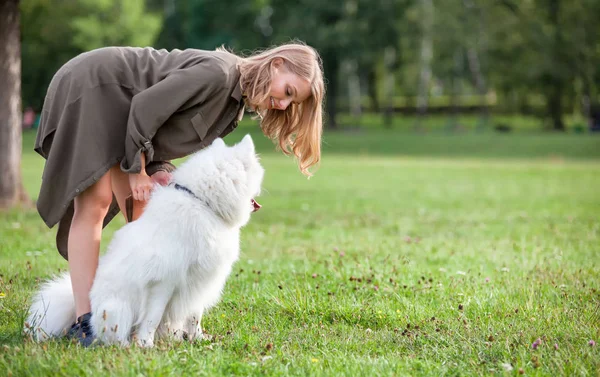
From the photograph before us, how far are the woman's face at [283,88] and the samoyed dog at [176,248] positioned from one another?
0.41 m

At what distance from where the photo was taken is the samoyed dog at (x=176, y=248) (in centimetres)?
360

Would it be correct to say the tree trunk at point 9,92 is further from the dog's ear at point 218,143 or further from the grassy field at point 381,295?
the dog's ear at point 218,143

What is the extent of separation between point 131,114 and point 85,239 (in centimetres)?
80

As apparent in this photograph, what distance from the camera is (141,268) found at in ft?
11.7

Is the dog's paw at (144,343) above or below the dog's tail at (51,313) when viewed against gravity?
below

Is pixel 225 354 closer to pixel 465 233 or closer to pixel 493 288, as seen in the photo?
pixel 493 288

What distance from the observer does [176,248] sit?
3.58 metres

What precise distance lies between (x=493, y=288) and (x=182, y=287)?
2549 mm

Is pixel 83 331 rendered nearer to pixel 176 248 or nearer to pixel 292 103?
pixel 176 248

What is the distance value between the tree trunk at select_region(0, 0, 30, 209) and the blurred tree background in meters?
27.9

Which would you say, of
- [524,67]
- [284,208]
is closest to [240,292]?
[284,208]

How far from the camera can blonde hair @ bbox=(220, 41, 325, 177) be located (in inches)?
153

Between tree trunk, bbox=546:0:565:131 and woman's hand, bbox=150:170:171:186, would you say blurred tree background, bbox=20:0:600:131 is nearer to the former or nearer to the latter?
tree trunk, bbox=546:0:565:131

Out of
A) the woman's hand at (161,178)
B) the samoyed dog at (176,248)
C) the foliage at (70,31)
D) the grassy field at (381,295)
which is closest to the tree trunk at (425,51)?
the foliage at (70,31)
